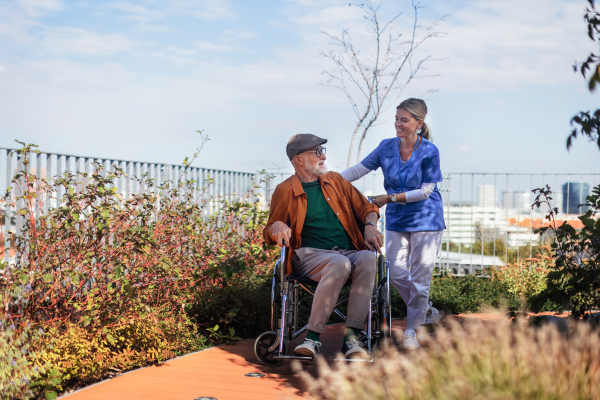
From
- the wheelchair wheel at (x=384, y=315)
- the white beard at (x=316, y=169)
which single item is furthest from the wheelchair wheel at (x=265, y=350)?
the white beard at (x=316, y=169)

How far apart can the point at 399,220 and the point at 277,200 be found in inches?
34.2

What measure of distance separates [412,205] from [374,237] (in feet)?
1.68

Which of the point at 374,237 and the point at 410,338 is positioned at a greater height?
the point at 374,237

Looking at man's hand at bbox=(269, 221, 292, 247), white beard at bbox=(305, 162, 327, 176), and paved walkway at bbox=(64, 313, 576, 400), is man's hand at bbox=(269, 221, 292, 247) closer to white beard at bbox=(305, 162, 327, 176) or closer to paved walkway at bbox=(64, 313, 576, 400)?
white beard at bbox=(305, 162, 327, 176)

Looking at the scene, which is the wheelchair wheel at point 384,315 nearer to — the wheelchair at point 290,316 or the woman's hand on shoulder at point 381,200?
the wheelchair at point 290,316

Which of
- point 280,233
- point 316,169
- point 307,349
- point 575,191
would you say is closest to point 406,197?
point 316,169

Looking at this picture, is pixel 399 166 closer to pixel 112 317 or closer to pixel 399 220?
pixel 399 220

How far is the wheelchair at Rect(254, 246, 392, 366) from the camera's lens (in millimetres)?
3314

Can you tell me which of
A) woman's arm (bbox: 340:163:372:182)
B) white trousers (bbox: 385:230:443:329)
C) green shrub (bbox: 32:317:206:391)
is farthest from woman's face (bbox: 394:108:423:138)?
green shrub (bbox: 32:317:206:391)

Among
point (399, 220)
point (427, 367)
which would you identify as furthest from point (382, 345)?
point (427, 367)

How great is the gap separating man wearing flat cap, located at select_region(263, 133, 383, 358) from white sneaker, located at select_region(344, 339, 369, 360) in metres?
0.07

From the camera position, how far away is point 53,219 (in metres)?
3.63

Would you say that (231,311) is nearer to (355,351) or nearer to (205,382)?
(205,382)

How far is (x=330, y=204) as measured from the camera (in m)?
3.59
